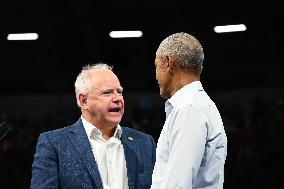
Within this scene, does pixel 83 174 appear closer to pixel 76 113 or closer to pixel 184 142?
pixel 184 142

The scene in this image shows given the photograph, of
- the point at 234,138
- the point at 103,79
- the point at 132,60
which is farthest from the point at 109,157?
the point at 132,60

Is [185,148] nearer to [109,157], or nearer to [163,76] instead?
[163,76]

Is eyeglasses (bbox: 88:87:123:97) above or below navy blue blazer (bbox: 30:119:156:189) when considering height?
above

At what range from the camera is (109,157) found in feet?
7.81

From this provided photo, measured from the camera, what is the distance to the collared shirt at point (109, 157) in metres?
2.33

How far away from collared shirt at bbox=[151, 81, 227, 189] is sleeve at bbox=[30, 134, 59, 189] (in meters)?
0.50

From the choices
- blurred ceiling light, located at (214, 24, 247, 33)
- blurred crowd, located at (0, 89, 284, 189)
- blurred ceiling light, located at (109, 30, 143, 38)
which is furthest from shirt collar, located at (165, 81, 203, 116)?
blurred ceiling light, located at (109, 30, 143, 38)

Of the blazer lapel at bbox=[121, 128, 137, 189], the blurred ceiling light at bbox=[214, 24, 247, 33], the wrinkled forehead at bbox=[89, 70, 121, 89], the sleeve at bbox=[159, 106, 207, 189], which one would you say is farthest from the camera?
the blurred ceiling light at bbox=[214, 24, 247, 33]

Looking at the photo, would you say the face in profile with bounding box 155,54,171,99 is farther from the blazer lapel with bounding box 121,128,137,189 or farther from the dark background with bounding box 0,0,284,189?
the dark background with bounding box 0,0,284,189

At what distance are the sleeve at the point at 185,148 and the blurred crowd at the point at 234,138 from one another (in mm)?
5333

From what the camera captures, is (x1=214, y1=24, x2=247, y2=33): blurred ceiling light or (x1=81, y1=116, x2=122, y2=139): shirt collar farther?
(x1=214, y1=24, x2=247, y2=33): blurred ceiling light

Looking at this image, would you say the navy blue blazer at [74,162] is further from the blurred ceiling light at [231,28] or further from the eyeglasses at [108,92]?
the blurred ceiling light at [231,28]

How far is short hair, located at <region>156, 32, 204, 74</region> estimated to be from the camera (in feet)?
6.54

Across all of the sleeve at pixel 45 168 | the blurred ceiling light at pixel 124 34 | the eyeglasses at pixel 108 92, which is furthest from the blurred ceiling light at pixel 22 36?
the sleeve at pixel 45 168
